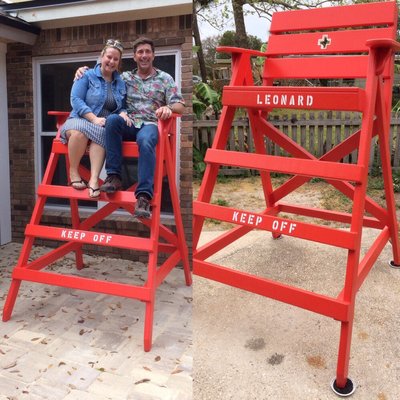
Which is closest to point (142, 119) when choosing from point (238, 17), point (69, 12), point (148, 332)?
point (69, 12)

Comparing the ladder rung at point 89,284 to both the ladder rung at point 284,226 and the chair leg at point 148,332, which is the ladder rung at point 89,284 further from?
the ladder rung at point 284,226

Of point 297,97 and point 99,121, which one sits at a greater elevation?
point 297,97

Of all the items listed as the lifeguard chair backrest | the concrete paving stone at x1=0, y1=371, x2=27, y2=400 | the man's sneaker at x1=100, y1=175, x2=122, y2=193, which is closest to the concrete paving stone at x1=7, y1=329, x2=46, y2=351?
the concrete paving stone at x1=0, y1=371, x2=27, y2=400

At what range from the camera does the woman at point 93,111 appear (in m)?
2.72

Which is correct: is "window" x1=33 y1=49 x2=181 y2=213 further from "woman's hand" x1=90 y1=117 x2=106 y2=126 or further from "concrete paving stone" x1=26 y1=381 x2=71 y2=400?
"concrete paving stone" x1=26 y1=381 x2=71 y2=400

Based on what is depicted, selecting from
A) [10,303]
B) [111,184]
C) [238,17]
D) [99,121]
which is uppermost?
[238,17]

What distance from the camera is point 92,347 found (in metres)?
2.51

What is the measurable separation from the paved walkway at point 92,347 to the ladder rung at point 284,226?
80 cm

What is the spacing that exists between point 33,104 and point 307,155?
2.50 metres

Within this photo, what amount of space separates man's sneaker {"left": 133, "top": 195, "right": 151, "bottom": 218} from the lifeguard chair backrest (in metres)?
1.20

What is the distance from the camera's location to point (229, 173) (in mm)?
5582

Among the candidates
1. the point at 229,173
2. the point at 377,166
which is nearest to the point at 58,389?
the point at 229,173

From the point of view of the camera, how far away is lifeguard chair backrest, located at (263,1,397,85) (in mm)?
2797

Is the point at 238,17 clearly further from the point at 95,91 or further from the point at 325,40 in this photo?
the point at 95,91
